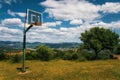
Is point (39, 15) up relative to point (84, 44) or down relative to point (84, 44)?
up

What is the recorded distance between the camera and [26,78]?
2433 cm

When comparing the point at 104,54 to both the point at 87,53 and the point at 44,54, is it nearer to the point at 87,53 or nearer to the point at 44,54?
the point at 87,53

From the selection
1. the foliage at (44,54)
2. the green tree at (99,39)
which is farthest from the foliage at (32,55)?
the green tree at (99,39)

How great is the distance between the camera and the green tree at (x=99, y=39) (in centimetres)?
6675

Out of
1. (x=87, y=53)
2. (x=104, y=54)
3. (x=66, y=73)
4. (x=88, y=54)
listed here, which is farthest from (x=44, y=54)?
(x=66, y=73)

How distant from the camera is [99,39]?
67.9m

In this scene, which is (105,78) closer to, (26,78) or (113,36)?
(26,78)

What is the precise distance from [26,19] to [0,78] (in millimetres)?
8663

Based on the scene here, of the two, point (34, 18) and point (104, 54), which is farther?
point (104, 54)

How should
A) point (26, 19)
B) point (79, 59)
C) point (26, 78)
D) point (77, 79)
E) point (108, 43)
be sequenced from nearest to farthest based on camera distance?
1. point (77, 79)
2. point (26, 78)
3. point (26, 19)
4. point (79, 59)
5. point (108, 43)

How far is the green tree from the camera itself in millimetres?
66750

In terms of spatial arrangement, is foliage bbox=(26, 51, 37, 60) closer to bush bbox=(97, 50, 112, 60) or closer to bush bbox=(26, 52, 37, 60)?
bush bbox=(26, 52, 37, 60)

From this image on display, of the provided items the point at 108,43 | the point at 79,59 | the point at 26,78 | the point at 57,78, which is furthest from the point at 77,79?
the point at 108,43

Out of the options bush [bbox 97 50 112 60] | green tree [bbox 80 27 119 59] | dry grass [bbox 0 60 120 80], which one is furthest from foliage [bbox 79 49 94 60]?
dry grass [bbox 0 60 120 80]
